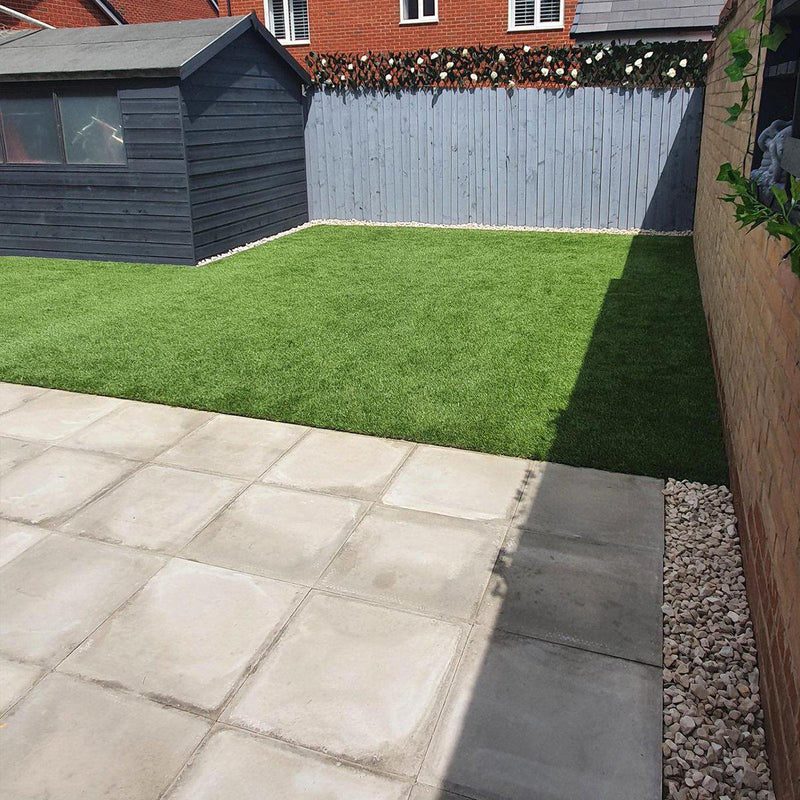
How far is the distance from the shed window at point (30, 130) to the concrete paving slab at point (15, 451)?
661 cm

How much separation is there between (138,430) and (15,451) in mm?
751

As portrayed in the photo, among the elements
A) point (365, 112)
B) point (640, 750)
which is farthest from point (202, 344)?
point (365, 112)

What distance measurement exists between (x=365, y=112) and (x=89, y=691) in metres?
11.5

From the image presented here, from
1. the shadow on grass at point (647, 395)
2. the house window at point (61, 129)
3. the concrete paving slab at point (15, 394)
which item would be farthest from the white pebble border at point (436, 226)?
the concrete paving slab at point (15, 394)

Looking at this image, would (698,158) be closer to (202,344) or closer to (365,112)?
(365,112)

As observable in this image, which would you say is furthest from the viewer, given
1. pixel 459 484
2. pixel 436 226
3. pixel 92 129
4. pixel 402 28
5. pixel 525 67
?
pixel 402 28

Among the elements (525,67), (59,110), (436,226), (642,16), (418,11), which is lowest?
(436,226)

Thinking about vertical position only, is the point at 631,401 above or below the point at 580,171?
below

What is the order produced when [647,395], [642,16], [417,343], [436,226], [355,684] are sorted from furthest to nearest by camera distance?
[436,226] → [642,16] → [417,343] → [647,395] → [355,684]

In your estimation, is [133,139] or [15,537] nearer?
[15,537]

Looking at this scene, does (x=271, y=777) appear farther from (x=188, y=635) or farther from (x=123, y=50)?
(x=123, y=50)

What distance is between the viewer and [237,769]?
2.47 metres

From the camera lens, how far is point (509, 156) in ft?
39.9

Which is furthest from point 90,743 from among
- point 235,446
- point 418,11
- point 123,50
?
point 418,11
